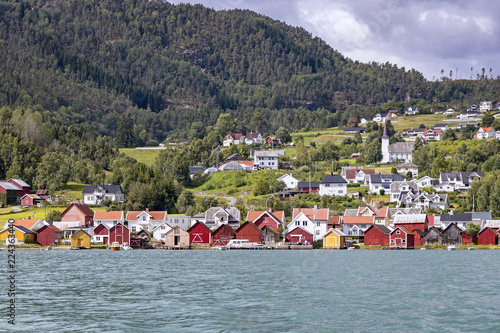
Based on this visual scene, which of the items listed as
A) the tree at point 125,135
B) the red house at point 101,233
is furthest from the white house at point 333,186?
the tree at point 125,135

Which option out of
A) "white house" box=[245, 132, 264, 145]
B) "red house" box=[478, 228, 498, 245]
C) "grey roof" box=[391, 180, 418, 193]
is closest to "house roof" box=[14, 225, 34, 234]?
"red house" box=[478, 228, 498, 245]

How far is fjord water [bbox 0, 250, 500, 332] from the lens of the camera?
2658cm

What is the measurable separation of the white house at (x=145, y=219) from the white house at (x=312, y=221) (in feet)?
62.2

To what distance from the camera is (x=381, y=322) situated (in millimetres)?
27000

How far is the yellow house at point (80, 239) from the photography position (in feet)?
273

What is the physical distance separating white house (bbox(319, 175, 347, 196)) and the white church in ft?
119

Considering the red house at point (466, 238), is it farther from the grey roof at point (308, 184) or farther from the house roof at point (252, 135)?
the house roof at point (252, 135)

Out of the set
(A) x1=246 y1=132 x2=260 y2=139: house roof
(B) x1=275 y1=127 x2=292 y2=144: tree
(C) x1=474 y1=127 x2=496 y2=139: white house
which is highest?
(A) x1=246 y1=132 x2=260 y2=139: house roof

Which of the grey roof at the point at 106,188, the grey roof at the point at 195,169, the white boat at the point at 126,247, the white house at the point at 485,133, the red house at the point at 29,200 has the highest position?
the white house at the point at 485,133

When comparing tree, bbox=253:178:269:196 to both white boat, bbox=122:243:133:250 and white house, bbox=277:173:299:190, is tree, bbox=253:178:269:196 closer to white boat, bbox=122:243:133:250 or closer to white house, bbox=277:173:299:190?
white house, bbox=277:173:299:190

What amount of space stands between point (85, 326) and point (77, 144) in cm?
13009

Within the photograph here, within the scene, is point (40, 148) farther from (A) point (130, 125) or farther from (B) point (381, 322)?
(B) point (381, 322)

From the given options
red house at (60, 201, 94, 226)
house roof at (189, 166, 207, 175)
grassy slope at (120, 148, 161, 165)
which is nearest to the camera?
red house at (60, 201, 94, 226)

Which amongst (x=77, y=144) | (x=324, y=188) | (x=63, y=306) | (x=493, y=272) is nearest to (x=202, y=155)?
(x=77, y=144)
